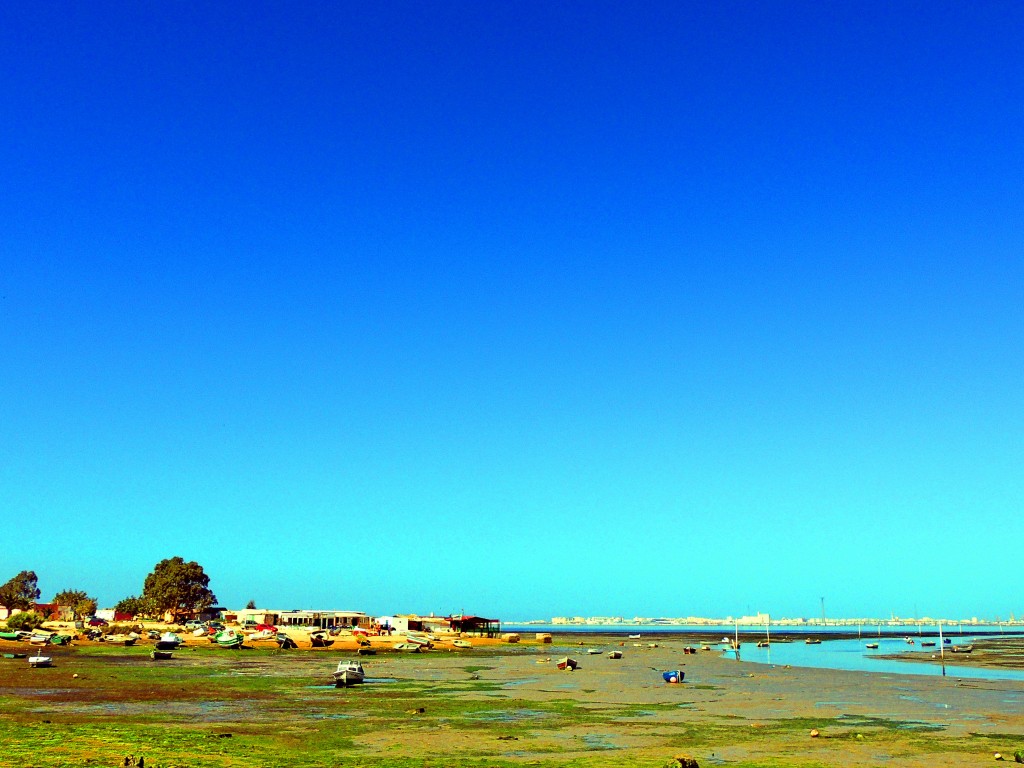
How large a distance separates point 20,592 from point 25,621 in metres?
37.2

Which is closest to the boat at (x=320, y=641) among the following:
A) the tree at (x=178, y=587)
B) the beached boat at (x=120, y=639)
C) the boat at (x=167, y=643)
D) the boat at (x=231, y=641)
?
the boat at (x=231, y=641)

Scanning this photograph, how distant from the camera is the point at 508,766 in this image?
2641 cm

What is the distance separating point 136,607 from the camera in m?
149

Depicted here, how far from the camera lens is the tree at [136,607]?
146 m

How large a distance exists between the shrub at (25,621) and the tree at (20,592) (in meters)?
26.8

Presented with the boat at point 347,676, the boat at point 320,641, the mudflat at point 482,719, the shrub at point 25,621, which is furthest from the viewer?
the shrub at point 25,621

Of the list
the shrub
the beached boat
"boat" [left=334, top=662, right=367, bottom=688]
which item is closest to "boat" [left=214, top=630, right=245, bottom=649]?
the beached boat

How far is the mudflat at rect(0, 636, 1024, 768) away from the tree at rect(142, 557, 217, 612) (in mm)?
77377

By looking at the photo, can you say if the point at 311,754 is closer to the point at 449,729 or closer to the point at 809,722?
the point at 449,729

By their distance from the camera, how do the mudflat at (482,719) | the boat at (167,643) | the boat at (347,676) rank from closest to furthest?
the mudflat at (482,719), the boat at (347,676), the boat at (167,643)

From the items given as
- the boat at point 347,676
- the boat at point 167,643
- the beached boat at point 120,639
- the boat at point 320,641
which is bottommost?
the boat at point 320,641

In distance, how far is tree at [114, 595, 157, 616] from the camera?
479ft

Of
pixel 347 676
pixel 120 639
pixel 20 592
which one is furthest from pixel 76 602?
pixel 347 676

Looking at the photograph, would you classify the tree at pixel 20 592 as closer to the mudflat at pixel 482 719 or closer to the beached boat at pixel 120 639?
the beached boat at pixel 120 639
